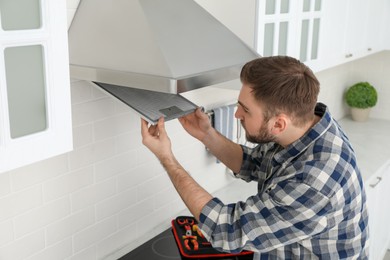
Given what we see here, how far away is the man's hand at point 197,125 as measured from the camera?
192 centimetres

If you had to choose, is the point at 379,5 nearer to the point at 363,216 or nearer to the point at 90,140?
the point at 363,216

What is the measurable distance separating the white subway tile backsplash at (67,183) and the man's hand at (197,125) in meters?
0.42

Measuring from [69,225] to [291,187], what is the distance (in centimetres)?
90

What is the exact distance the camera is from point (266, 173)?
1.81 meters

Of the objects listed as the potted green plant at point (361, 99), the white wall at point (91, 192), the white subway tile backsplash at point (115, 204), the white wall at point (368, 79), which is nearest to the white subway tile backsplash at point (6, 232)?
the white wall at point (91, 192)

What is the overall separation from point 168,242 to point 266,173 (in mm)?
580

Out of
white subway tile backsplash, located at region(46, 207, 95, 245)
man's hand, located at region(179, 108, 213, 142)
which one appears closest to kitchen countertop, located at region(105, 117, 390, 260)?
white subway tile backsplash, located at region(46, 207, 95, 245)

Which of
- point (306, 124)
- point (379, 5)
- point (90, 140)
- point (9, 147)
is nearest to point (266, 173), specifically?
point (306, 124)

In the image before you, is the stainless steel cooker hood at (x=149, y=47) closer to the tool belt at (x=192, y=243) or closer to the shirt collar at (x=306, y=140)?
the shirt collar at (x=306, y=140)

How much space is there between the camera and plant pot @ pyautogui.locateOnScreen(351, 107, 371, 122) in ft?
12.9

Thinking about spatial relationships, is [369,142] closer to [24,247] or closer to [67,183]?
[67,183]

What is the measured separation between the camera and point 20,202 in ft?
5.34

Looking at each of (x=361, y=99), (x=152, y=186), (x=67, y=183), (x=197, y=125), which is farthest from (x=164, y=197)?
(x=361, y=99)

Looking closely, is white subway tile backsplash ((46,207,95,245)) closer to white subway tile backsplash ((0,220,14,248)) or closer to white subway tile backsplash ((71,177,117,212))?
white subway tile backsplash ((71,177,117,212))
